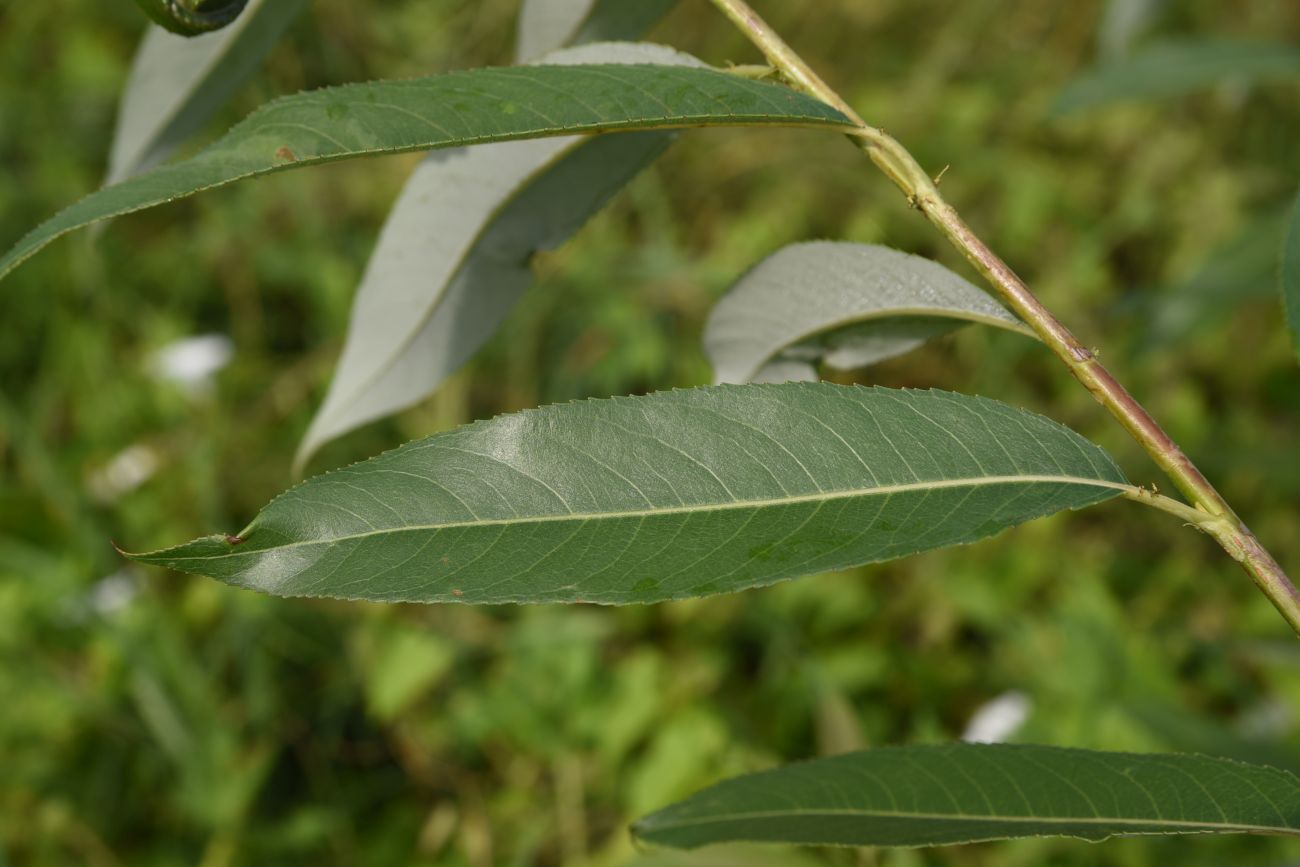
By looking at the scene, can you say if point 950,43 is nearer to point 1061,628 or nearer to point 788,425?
point 1061,628

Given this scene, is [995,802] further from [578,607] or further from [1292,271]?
[578,607]

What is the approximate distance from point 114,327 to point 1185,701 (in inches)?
68.0

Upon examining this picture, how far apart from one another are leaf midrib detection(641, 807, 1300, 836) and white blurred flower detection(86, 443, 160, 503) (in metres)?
1.47

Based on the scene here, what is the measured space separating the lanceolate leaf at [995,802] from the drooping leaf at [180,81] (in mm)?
468

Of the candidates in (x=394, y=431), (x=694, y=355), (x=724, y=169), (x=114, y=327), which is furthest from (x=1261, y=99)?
(x=114, y=327)

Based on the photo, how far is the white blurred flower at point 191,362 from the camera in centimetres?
183

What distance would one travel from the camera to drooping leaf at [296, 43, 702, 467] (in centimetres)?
63

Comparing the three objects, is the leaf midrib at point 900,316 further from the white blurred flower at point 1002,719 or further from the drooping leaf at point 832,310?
the white blurred flower at point 1002,719

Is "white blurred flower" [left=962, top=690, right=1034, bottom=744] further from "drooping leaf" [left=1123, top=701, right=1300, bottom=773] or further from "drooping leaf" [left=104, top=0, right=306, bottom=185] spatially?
"drooping leaf" [left=104, top=0, right=306, bottom=185]

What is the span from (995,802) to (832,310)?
10.4 inches

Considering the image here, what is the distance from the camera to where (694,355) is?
206 centimetres

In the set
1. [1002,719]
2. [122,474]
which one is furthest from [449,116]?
[122,474]

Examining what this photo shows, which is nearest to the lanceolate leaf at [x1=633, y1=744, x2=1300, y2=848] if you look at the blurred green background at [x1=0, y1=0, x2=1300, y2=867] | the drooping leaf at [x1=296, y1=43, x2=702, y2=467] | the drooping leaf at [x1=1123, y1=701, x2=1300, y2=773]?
the drooping leaf at [x1=296, y1=43, x2=702, y2=467]

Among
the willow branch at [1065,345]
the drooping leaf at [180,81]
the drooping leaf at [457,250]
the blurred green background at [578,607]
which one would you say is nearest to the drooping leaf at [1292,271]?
the willow branch at [1065,345]
